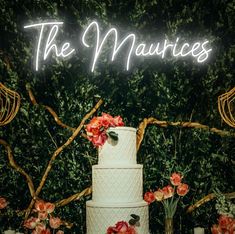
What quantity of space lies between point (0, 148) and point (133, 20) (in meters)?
3.54

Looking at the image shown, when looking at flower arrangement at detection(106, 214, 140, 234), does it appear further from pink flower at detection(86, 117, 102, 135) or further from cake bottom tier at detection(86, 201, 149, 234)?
pink flower at detection(86, 117, 102, 135)

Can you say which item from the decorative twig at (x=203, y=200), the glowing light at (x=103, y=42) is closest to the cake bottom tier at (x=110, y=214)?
the decorative twig at (x=203, y=200)

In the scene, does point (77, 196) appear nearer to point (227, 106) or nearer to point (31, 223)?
point (31, 223)

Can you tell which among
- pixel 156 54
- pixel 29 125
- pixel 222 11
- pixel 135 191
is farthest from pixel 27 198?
pixel 222 11

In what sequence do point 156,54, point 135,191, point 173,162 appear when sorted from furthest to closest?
1. point 156,54
2. point 173,162
3. point 135,191

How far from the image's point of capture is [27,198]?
24.7ft

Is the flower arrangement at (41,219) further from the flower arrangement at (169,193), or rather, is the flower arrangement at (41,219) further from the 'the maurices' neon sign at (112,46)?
the 'the maurices' neon sign at (112,46)

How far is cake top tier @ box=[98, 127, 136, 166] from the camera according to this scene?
600 cm

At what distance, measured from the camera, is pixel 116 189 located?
589 centimetres

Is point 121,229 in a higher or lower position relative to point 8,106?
lower

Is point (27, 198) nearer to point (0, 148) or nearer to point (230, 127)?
point (0, 148)

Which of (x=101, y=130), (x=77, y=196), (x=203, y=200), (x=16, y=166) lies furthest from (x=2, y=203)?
(x=203, y=200)

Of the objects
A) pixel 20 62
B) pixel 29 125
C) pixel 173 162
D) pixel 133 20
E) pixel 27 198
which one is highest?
pixel 133 20

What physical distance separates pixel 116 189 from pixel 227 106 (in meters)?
3.09
